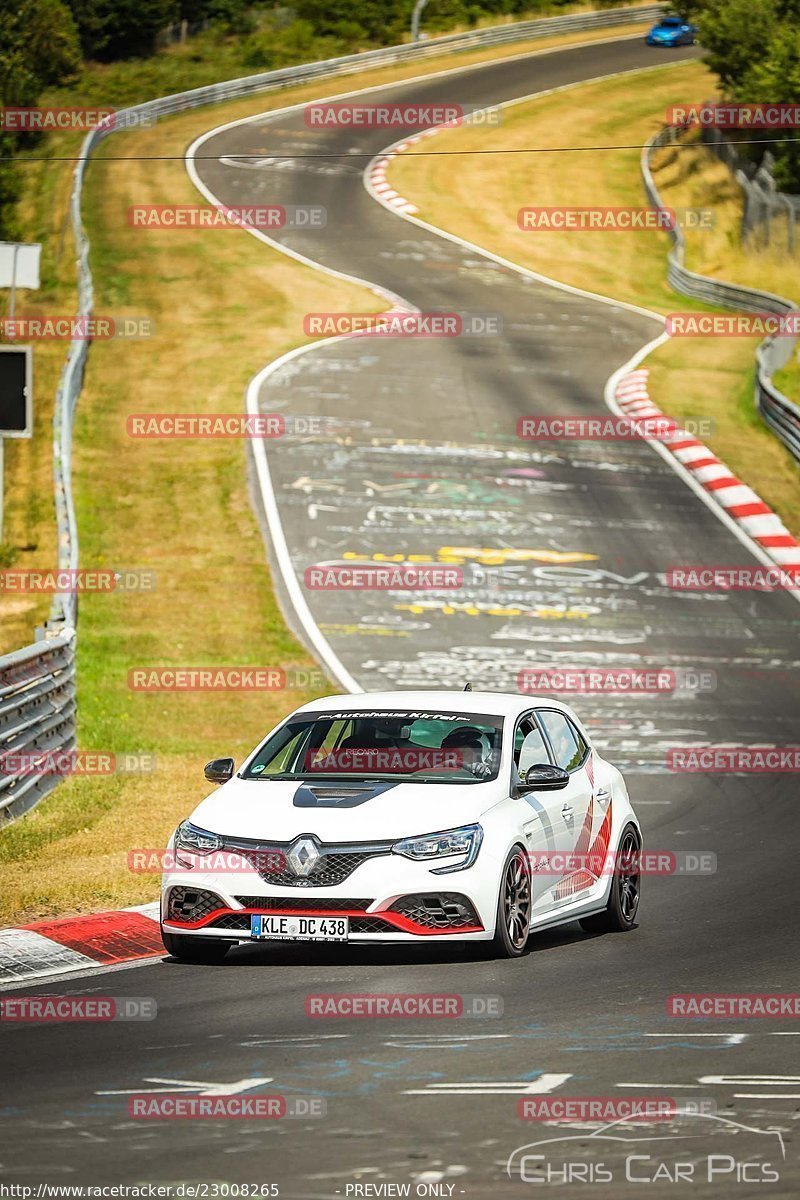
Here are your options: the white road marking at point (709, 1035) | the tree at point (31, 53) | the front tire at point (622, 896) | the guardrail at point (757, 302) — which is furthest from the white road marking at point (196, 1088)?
the tree at point (31, 53)

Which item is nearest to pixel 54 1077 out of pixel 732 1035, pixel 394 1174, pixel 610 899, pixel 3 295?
pixel 394 1174

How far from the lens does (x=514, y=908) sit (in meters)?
10.9

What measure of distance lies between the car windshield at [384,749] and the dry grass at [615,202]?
2611 centimetres

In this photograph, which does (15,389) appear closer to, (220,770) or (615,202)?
(220,770)

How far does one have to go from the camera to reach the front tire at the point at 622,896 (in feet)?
40.0

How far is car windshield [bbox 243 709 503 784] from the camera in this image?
11.5m

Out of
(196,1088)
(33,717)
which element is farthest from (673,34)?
(196,1088)

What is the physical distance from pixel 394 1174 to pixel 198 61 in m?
74.3

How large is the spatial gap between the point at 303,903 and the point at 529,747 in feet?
7.14

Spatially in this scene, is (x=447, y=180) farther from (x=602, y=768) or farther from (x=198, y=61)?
(x=602, y=768)

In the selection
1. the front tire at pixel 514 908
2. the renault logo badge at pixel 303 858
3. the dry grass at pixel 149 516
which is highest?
the renault logo badge at pixel 303 858

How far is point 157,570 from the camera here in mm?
29000

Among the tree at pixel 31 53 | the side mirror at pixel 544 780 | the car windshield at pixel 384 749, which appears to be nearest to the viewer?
the side mirror at pixel 544 780

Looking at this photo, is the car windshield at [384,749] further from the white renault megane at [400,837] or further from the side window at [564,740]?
the side window at [564,740]
